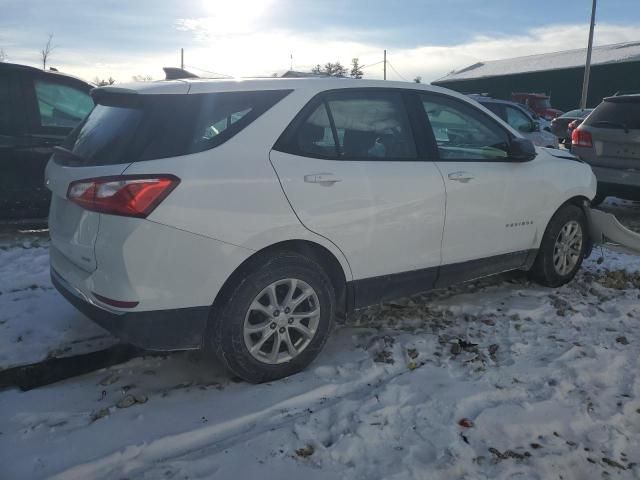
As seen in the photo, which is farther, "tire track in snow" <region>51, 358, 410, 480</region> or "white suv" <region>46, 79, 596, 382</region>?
"white suv" <region>46, 79, 596, 382</region>

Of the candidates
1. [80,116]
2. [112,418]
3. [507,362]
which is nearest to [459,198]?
[507,362]

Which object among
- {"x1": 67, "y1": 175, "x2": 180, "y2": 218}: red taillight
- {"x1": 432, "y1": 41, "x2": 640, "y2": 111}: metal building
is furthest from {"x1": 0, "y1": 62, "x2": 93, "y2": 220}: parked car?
{"x1": 432, "y1": 41, "x2": 640, "y2": 111}: metal building

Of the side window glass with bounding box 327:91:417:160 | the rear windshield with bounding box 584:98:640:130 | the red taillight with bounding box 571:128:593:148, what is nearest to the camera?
the side window glass with bounding box 327:91:417:160

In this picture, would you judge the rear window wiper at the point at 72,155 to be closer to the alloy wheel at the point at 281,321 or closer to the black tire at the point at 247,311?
the black tire at the point at 247,311

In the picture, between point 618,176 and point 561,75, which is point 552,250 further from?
point 561,75

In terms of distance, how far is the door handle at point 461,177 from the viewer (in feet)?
12.5

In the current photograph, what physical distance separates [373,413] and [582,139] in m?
6.11

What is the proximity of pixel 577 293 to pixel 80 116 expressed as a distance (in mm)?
5391

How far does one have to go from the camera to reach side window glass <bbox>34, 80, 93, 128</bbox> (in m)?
5.93

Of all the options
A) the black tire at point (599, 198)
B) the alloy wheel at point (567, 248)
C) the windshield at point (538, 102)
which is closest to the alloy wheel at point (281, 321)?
the alloy wheel at point (567, 248)

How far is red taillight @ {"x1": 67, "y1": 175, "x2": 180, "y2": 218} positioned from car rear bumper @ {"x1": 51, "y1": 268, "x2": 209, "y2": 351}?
1.67 ft

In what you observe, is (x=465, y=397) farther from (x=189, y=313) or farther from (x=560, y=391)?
(x=189, y=313)

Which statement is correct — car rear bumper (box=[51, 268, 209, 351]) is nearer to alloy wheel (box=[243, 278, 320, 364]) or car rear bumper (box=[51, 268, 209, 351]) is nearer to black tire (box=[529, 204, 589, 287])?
alloy wheel (box=[243, 278, 320, 364])

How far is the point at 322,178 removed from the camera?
10.4ft
